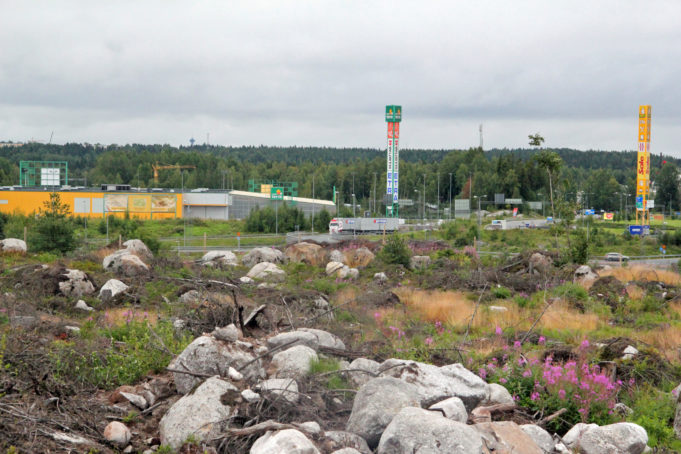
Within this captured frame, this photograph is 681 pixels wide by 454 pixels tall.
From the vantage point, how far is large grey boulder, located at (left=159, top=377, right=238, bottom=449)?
23.8 feet

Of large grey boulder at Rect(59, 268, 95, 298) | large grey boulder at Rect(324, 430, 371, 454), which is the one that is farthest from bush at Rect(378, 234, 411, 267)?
large grey boulder at Rect(324, 430, 371, 454)

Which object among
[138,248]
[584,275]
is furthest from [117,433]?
[138,248]

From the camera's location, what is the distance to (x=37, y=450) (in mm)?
6609

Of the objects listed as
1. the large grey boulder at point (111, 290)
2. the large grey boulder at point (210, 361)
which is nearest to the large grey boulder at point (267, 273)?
the large grey boulder at point (111, 290)

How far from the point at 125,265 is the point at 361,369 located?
16.5 m

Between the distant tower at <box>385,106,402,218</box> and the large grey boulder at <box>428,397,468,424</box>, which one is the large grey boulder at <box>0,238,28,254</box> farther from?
the distant tower at <box>385,106,402,218</box>

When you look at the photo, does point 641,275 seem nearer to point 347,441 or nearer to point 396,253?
point 396,253

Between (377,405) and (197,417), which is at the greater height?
(377,405)

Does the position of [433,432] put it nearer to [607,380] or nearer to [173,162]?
[607,380]

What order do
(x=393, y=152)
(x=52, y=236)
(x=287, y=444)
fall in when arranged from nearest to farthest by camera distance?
(x=287, y=444)
(x=52, y=236)
(x=393, y=152)

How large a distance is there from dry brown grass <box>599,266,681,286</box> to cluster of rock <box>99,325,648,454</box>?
63.0 ft

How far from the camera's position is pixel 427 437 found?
6.53 meters

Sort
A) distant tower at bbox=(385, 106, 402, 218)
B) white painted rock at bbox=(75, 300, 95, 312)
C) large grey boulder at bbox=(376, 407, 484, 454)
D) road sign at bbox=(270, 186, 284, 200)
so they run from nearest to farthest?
large grey boulder at bbox=(376, 407, 484, 454) < white painted rock at bbox=(75, 300, 95, 312) < road sign at bbox=(270, 186, 284, 200) < distant tower at bbox=(385, 106, 402, 218)

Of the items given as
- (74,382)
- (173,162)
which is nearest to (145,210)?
(74,382)
